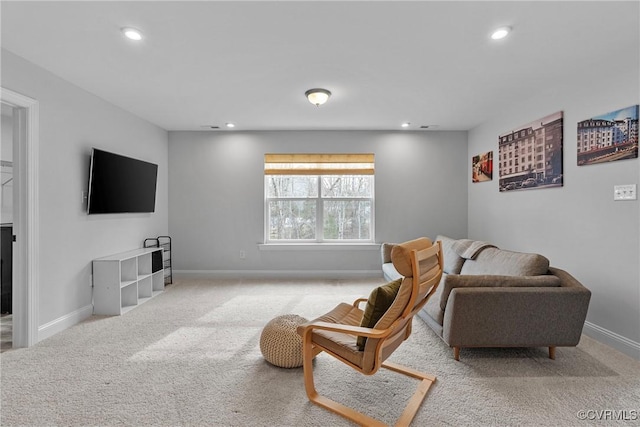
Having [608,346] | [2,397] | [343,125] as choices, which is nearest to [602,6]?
[608,346]

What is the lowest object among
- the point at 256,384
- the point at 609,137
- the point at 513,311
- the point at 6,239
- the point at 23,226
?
the point at 256,384

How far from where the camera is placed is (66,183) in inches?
124

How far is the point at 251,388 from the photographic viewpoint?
81.4 inches

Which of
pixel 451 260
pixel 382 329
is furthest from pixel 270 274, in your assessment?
pixel 382 329

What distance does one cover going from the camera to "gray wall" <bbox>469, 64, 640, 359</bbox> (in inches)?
99.7

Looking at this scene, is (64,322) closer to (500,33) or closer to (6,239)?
(6,239)

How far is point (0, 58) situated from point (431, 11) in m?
3.27

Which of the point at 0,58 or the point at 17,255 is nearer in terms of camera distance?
the point at 0,58

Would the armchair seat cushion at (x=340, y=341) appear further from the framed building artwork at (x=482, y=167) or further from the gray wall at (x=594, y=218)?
the framed building artwork at (x=482, y=167)

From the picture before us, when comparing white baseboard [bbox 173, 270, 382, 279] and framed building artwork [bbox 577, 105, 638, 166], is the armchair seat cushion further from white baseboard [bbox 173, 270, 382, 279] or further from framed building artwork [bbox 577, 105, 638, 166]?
white baseboard [bbox 173, 270, 382, 279]

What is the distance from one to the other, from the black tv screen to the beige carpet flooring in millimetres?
1374

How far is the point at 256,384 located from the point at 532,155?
12.1ft

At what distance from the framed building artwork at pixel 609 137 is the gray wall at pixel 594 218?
0.06 metres

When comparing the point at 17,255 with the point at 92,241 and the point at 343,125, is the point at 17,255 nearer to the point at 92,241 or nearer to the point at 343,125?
the point at 92,241
